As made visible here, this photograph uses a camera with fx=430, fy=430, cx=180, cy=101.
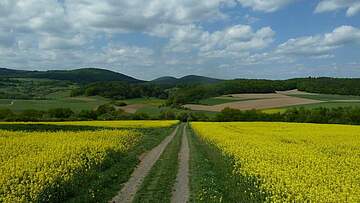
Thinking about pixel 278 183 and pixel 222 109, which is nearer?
pixel 278 183

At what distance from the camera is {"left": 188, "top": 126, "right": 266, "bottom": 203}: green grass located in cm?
1252

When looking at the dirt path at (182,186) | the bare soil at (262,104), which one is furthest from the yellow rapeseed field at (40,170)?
the bare soil at (262,104)

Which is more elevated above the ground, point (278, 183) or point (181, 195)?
point (278, 183)

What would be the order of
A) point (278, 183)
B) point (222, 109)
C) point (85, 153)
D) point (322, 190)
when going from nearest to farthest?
point (322, 190) → point (278, 183) → point (85, 153) → point (222, 109)

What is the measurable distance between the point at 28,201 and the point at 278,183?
21.1 feet

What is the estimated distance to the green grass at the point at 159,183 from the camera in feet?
44.2

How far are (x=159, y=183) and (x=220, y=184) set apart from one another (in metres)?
2.30

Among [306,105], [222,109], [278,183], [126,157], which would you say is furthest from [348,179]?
[222,109]

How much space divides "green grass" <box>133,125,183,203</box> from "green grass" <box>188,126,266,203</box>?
80cm

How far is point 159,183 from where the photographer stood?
628 inches

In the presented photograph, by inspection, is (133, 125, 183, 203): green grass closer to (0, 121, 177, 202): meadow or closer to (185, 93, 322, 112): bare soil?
(0, 121, 177, 202): meadow

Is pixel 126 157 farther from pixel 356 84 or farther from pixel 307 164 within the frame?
pixel 356 84

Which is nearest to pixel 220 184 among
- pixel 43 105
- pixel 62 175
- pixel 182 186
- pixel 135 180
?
pixel 182 186

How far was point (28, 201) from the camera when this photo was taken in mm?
10625
